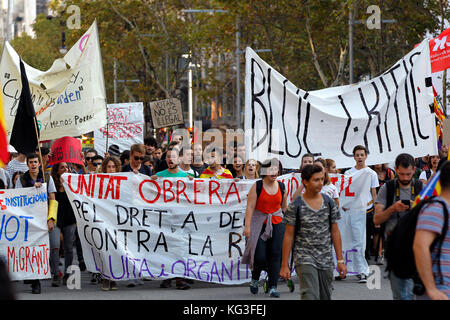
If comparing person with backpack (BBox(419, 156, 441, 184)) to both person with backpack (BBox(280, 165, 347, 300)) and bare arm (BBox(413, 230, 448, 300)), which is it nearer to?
person with backpack (BBox(280, 165, 347, 300))

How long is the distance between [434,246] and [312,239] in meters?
2.12

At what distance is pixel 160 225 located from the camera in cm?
1084

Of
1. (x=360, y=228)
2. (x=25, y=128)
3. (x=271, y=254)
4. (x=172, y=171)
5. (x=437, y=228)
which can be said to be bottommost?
(x=271, y=254)

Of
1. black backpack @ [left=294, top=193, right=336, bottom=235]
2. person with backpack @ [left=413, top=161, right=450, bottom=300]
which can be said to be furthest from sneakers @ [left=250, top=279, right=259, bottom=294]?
person with backpack @ [left=413, top=161, right=450, bottom=300]

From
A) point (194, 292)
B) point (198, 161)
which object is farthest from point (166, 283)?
point (198, 161)

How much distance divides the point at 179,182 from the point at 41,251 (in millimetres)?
1812

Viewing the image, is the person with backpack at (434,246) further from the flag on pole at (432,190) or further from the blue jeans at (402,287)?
the blue jeans at (402,287)

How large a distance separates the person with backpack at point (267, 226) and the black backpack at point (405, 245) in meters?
4.24

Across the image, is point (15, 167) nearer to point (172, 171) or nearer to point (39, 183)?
point (39, 183)

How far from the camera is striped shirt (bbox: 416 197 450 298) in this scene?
534cm

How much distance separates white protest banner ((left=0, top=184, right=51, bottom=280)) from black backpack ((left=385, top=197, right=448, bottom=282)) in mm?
5934

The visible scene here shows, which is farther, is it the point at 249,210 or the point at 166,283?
the point at 166,283

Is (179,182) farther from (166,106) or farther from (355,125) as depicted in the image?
(166,106)
